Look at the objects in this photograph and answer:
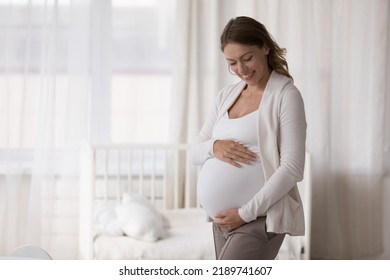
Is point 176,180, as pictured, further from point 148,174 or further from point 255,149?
point 255,149

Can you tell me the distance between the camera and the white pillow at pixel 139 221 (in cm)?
231

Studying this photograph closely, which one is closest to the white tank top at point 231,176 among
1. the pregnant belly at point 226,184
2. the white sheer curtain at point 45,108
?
the pregnant belly at point 226,184

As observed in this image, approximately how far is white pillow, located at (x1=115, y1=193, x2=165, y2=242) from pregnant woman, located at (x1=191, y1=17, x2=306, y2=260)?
86 cm

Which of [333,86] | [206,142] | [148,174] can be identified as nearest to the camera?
[206,142]

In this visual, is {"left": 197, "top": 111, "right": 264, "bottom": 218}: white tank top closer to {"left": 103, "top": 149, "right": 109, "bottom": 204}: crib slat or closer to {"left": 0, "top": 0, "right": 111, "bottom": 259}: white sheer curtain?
{"left": 103, "top": 149, "right": 109, "bottom": 204}: crib slat

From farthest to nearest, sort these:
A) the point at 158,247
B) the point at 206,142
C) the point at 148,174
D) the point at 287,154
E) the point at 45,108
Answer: the point at 148,174 < the point at 45,108 < the point at 158,247 < the point at 206,142 < the point at 287,154

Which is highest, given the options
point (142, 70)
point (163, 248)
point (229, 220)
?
point (142, 70)

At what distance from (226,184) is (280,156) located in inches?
5.2

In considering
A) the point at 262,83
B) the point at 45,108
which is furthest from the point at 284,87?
the point at 45,108

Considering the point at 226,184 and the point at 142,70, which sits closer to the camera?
the point at 226,184

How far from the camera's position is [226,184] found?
1464 millimetres

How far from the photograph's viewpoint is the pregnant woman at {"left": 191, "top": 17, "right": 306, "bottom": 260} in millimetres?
1364

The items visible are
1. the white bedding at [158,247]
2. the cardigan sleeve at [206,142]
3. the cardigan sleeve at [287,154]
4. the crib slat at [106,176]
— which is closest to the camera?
the cardigan sleeve at [287,154]

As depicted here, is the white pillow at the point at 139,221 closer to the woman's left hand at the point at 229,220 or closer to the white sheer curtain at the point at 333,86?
the white sheer curtain at the point at 333,86
